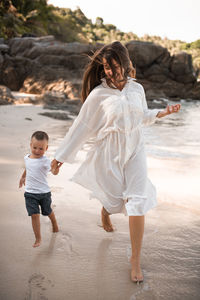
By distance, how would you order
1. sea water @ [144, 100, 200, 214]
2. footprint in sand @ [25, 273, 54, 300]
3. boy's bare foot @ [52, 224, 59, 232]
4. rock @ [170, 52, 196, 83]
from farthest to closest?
rock @ [170, 52, 196, 83], sea water @ [144, 100, 200, 214], boy's bare foot @ [52, 224, 59, 232], footprint in sand @ [25, 273, 54, 300]

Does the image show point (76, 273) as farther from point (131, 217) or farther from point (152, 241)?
→ point (152, 241)

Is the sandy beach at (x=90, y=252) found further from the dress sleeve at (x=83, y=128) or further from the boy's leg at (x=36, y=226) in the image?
the dress sleeve at (x=83, y=128)

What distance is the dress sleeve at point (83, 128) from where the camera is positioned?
244cm

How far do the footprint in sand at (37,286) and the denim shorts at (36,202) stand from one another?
1.52ft

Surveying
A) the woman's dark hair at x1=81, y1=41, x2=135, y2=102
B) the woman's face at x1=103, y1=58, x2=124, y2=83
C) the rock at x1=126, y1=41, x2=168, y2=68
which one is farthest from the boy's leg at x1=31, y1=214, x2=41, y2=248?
the rock at x1=126, y1=41, x2=168, y2=68

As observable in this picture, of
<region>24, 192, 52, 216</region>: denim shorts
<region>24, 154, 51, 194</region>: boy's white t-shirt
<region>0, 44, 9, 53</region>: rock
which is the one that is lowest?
<region>24, 192, 52, 216</region>: denim shorts

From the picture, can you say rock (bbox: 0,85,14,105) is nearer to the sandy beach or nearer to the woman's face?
the sandy beach

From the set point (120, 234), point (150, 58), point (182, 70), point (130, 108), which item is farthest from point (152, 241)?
point (182, 70)

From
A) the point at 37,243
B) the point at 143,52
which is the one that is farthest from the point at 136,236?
the point at 143,52

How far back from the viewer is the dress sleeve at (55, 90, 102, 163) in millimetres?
2436

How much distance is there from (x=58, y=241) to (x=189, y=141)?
241 inches

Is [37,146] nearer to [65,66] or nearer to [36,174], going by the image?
[36,174]

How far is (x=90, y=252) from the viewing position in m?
2.37

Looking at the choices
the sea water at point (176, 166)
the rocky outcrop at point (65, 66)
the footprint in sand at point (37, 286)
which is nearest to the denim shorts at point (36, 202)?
the footprint in sand at point (37, 286)
